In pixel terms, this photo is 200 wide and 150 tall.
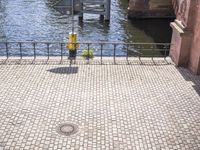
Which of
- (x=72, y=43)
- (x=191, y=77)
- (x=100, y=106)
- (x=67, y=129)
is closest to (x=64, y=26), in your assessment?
(x=72, y=43)

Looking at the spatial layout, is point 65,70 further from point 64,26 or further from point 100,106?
point 64,26

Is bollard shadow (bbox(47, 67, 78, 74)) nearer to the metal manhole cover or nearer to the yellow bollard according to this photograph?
the yellow bollard

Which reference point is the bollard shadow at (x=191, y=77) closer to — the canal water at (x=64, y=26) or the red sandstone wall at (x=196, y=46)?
the red sandstone wall at (x=196, y=46)

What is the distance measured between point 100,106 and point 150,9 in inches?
1036

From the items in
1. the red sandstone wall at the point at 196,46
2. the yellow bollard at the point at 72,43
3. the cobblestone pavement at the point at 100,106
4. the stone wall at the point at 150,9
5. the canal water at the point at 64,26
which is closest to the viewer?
the cobblestone pavement at the point at 100,106

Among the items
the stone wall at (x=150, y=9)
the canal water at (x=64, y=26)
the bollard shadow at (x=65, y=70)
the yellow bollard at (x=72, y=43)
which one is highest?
the yellow bollard at (x=72, y=43)

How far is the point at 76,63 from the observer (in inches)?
744

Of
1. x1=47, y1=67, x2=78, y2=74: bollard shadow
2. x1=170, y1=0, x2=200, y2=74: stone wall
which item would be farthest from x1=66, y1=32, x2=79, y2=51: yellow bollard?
x1=170, y1=0, x2=200, y2=74: stone wall

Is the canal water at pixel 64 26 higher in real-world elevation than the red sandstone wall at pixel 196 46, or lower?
lower

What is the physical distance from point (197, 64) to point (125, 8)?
25.7 metres

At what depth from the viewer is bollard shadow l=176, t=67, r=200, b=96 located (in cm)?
1661

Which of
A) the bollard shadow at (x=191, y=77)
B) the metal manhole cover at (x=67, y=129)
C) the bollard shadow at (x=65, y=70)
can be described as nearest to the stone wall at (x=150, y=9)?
the bollard shadow at (x=191, y=77)

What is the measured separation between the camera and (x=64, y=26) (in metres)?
34.3

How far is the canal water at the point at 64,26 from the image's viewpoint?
32.0 metres
